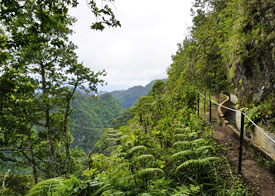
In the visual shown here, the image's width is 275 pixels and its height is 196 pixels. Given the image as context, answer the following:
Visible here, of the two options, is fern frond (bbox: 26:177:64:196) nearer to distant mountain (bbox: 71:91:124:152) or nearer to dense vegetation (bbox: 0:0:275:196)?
dense vegetation (bbox: 0:0:275:196)

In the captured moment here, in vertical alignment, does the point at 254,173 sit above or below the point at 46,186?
below

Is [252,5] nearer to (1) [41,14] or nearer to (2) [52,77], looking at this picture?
(1) [41,14]

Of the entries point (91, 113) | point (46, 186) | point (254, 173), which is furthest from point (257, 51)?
point (91, 113)

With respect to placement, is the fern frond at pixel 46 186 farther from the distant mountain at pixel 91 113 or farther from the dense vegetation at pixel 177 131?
the distant mountain at pixel 91 113

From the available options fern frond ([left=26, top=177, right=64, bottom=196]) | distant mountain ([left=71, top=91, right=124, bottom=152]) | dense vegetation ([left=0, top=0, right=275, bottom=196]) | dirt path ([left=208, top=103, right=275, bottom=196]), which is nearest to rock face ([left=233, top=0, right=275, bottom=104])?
dense vegetation ([left=0, top=0, right=275, bottom=196])

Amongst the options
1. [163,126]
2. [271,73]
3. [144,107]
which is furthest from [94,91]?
[271,73]

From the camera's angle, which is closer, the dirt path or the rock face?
the dirt path

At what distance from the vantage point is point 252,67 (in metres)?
5.22

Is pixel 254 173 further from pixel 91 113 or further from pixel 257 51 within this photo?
pixel 91 113

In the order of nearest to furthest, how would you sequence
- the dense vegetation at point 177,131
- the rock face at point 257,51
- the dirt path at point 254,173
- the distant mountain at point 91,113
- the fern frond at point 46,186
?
1. the fern frond at point 46,186
2. the dense vegetation at point 177,131
3. the dirt path at point 254,173
4. the rock face at point 257,51
5. the distant mountain at point 91,113

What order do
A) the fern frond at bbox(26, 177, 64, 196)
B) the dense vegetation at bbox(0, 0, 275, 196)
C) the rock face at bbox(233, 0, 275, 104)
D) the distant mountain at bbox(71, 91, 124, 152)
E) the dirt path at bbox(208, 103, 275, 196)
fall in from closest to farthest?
1. the fern frond at bbox(26, 177, 64, 196)
2. the dense vegetation at bbox(0, 0, 275, 196)
3. the dirt path at bbox(208, 103, 275, 196)
4. the rock face at bbox(233, 0, 275, 104)
5. the distant mountain at bbox(71, 91, 124, 152)

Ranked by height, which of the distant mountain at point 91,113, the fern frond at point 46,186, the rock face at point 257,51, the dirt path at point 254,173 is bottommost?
the distant mountain at point 91,113

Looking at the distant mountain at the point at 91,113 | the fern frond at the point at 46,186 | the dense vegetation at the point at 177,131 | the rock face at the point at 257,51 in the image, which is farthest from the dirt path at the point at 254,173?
the distant mountain at the point at 91,113

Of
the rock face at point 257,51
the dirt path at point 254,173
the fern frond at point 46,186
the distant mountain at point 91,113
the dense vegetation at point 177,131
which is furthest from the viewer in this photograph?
the distant mountain at point 91,113
